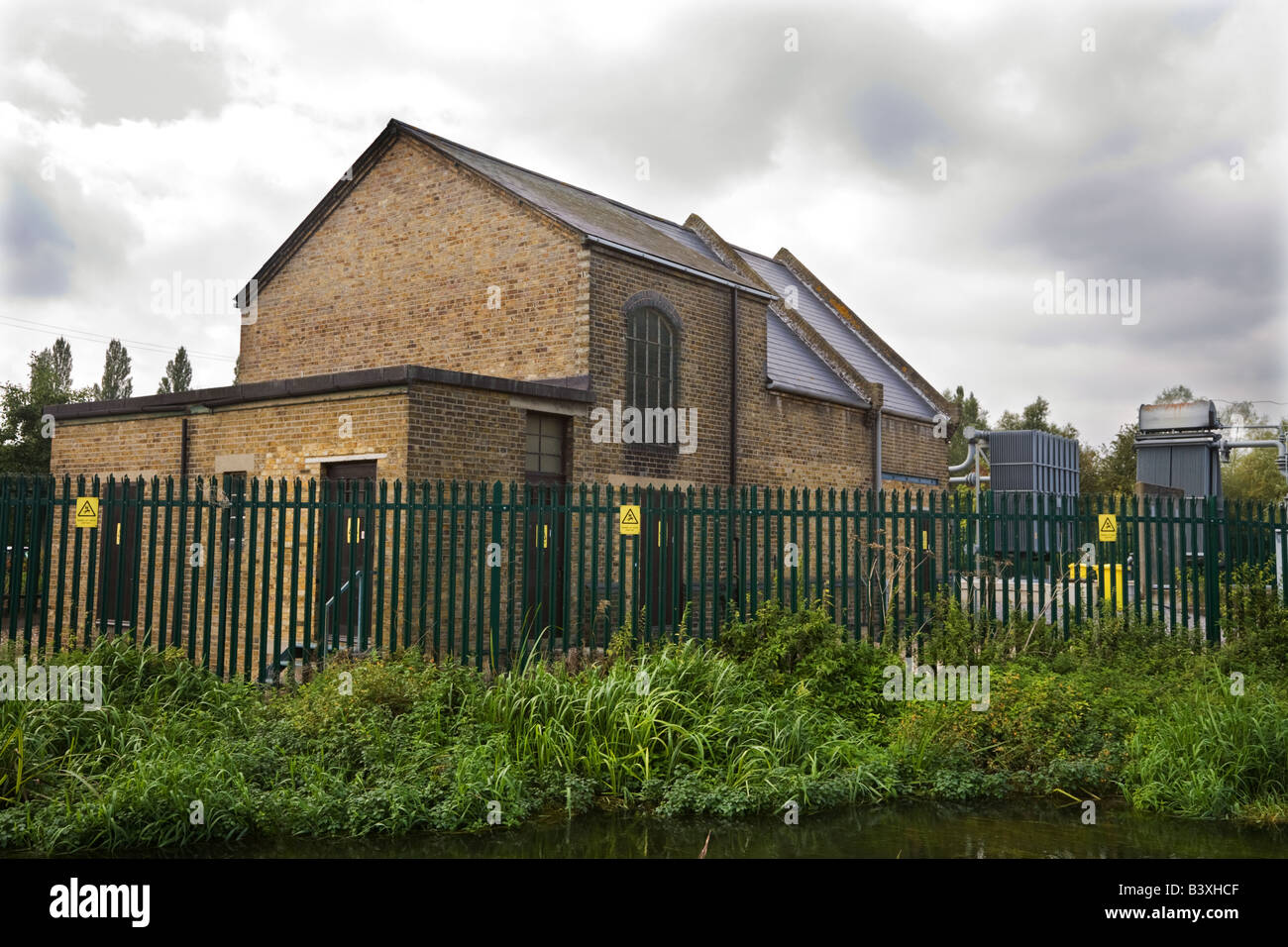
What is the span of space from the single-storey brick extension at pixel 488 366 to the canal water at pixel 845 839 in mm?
5719

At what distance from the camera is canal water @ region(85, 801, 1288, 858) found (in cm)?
560

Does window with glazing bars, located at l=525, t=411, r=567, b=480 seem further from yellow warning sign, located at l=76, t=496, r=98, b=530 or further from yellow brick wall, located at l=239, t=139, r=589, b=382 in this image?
yellow warning sign, located at l=76, t=496, r=98, b=530

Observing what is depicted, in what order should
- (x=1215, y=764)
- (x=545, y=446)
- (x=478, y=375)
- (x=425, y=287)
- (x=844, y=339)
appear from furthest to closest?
(x=844, y=339) < (x=425, y=287) < (x=545, y=446) < (x=478, y=375) < (x=1215, y=764)

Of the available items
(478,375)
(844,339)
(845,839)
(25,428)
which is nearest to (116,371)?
(25,428)

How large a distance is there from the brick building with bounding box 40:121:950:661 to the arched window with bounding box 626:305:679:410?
34 millimetres

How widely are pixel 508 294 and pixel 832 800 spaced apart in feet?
35.8

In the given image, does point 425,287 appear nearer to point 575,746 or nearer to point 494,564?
point 494,564

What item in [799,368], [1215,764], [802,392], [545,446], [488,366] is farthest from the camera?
[799,368]

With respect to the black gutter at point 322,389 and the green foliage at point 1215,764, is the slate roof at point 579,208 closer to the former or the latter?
the black gutter at point 322,389

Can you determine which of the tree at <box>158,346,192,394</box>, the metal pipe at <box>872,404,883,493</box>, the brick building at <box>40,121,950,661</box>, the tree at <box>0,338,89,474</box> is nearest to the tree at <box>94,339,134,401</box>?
the tree at <box>158,346,192,394</box>

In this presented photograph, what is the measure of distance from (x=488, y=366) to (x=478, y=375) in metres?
4.30

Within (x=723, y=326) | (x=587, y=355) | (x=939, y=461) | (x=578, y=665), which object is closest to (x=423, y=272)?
(x=587, y=355)

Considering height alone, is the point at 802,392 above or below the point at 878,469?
above

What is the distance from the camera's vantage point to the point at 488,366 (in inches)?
614
